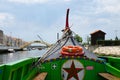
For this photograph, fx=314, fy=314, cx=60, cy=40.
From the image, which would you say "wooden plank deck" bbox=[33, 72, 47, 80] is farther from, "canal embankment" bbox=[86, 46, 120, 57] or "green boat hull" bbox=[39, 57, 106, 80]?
"canal embankment" bbox=[86, 46, 120, 57]

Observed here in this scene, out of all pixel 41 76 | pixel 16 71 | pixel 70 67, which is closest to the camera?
pixel 16 71

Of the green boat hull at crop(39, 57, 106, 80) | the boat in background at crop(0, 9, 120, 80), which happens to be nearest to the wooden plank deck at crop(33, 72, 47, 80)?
the boat in background at crop(0, 9, 120, 80)

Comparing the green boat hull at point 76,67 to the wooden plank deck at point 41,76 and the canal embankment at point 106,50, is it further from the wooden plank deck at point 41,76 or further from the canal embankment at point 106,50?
the canal embankment at point 106,50

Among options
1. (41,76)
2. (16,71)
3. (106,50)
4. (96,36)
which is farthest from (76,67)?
(96,36)

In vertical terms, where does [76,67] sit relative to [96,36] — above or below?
below

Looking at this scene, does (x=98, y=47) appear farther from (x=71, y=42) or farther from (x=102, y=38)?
(x=71, y=42)

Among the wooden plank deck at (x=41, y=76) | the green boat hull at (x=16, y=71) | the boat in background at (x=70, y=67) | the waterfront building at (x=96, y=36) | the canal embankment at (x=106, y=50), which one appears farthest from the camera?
the waterfront building at (x=96, y=36)

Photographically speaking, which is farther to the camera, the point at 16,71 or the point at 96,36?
the point at 96,36

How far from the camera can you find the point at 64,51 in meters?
10.1

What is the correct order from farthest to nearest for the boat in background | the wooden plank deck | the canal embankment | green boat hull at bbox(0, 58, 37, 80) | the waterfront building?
the waterfront building
the canal embankment
the boat in background
the wooden plank deck
green boat hull at bbox(0, 58, 37, 80)

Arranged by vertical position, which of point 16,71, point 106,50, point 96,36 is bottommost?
point 16,71

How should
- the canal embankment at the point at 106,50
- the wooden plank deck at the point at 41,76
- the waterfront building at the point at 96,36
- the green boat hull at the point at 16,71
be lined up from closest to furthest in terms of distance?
the green boat hull at the point at 16,71 → the wooden plank deck at the point at 41,76 → the canal embankment at the point at 106,50 → the waterfront building at the point at 96,36

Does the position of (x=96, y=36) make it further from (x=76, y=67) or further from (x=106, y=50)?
(x=76, y=67)

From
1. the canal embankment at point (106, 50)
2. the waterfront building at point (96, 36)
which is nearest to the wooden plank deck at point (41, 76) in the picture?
the canal embankment at point (106, 50)
